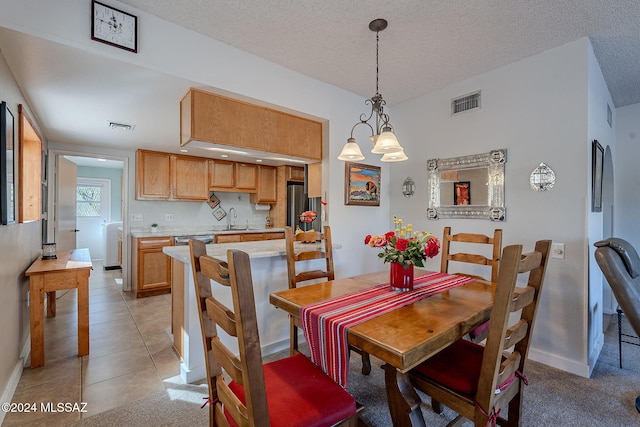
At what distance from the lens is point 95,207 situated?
23.5 ft

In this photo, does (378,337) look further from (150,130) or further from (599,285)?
(150,130)

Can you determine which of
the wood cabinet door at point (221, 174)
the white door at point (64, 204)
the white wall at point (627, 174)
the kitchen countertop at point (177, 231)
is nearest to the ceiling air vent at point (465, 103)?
the white wall at point (627, 174)

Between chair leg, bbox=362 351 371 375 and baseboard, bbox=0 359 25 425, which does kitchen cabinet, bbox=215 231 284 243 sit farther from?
chair leg, bbox=362 351 371 375

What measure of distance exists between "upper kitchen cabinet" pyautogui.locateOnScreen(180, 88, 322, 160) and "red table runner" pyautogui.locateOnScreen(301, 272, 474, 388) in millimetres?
1657

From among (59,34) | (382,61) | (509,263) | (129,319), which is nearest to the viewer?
(509,263)

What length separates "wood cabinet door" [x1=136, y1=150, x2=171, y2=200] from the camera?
4473 millimetres

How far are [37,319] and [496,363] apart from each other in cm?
320

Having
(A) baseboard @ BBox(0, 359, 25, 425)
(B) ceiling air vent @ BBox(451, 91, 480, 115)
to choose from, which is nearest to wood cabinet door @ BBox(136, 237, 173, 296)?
(A) baseboard @ BBox(0, 359, 25, 425)

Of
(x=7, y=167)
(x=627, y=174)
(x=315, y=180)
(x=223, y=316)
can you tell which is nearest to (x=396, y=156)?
(x=315, y=180)

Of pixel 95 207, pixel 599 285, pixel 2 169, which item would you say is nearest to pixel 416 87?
pixel 599 285

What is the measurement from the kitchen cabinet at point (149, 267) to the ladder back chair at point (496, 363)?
4.05 metres

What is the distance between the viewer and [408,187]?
3.46m

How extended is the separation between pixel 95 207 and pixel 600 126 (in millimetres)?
9237

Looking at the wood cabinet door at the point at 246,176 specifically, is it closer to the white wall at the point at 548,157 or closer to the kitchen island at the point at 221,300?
the kitchen island at the point at 221,300
